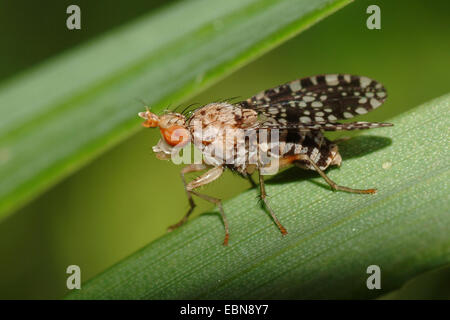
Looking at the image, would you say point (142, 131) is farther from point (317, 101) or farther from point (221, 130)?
point (317, 101)

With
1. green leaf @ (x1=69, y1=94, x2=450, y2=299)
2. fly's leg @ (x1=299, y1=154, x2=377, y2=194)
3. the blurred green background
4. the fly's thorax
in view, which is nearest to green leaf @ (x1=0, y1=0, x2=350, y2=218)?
green leaf @ (x1=69, y1=94, x2=450, y2=299)

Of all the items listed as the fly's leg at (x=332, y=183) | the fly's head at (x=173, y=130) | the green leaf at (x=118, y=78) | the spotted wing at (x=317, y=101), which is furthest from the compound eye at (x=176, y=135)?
the green leaf at (x=118, y=78)

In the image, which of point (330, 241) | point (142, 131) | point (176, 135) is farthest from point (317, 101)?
point (142, 131)

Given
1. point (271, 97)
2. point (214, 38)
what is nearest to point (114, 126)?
point (214, 38)

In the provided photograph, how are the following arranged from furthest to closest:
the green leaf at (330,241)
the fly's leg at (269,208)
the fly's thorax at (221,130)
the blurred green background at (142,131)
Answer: the blurred green background at (142,131), the fly's thorax at (221,130), the fly's leg at (269,208), the green leaf at (330,241)

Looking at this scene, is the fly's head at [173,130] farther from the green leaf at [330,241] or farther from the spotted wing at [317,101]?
the green leaf at [330,241]
